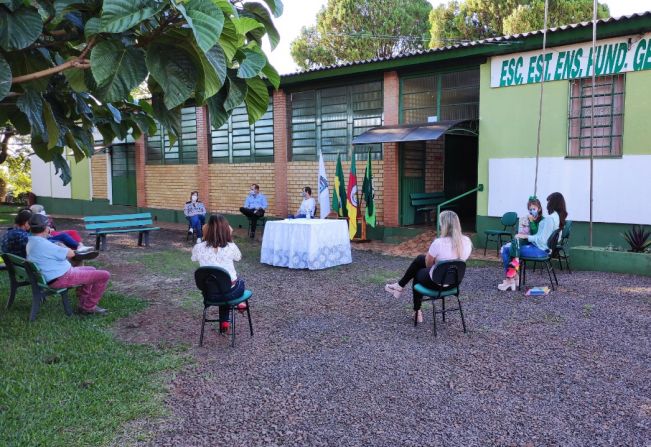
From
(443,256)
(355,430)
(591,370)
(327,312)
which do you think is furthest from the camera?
Answer: (327,312)

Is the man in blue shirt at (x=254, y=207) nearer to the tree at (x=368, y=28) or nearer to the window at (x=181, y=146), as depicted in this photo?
the window at (x=181, y=146)

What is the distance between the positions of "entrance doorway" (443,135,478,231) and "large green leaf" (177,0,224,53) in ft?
40.8

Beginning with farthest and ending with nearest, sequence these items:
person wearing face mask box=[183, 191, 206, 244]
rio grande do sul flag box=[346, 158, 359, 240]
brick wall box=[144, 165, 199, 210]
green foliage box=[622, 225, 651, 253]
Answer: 1. brick wall box=[144, 165, 199, 210]
2. person wearing face mask box=[183, 191, 206, 244]
3. rio grande do sul flag box=[346, 158, 359, 240]
4. green foliage box=[622, 225, 651, 253]

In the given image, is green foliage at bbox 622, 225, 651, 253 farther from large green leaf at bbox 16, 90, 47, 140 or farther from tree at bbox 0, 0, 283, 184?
large green leaf at bbox 16, 90, 47, 140

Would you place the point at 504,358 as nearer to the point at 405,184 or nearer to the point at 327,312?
the point at 327,312

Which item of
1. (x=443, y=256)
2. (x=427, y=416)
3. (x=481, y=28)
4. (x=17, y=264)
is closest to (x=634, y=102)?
(x=443, y=256)

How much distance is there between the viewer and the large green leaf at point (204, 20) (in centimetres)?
228

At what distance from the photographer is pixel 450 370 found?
4840mm

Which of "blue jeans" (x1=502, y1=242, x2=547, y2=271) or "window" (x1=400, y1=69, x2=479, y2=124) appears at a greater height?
"window" (x1=400, y1=69, x2=479, y2=124)

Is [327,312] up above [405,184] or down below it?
below

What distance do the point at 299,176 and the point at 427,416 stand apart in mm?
11587

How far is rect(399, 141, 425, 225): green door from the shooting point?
13242 millimetres

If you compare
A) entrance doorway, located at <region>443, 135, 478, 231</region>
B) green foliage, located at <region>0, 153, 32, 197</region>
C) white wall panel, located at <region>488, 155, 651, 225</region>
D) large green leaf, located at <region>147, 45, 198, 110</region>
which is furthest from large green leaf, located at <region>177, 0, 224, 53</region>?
green foliage, located at <region>0, 153, 32, 197</region>

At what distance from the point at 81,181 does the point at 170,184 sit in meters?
6.22
